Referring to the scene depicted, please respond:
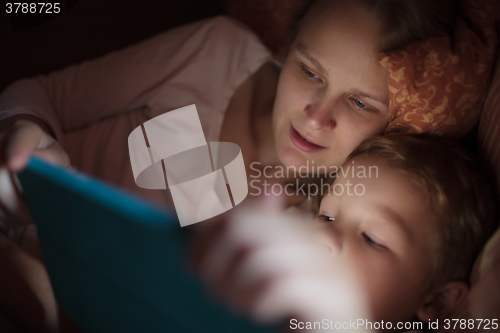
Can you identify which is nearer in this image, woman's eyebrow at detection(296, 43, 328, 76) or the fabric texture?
woman's eyebrow at detection(296, 43, 328, 76)

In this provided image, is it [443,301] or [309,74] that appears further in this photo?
[309,74]

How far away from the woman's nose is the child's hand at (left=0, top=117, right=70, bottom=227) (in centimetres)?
38

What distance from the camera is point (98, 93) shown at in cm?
83

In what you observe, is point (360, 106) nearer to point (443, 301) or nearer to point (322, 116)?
point (322, 116)

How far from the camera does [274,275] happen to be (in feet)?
1.30

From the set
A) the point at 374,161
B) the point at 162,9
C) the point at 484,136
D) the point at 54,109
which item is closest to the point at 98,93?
the point at 54,109

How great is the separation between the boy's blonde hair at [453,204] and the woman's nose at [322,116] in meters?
0.10

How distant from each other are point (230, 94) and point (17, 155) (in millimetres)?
452

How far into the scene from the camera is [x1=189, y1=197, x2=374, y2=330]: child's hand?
37 cm

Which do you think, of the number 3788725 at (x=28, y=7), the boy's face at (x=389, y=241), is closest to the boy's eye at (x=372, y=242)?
the boy's face at (x=389, y=241)

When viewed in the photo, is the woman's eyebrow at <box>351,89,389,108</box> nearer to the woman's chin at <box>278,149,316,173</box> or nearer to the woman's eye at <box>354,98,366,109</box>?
the woman's eye at <box>354,98,366,109</box>

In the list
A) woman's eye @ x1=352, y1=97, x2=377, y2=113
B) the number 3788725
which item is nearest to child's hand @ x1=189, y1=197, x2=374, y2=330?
woman's eye @ x1=352, y1=97, x2=377, y2=113

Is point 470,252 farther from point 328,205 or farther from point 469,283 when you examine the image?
point 328,205

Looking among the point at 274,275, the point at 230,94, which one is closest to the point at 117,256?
the point at 274,275
